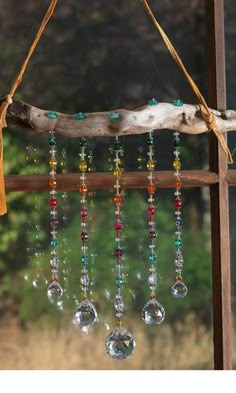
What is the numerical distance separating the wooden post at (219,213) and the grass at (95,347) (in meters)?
0.11

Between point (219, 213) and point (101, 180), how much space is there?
361 mm

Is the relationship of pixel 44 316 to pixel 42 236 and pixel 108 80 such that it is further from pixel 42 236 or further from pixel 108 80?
pixel 108 80

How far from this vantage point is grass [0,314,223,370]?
215 centimetres

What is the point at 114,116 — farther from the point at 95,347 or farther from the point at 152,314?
the point at 95,347

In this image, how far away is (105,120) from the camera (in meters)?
1.59

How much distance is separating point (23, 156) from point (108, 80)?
355 millimetres

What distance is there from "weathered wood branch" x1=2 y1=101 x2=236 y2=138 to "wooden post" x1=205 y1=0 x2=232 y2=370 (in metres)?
0.39

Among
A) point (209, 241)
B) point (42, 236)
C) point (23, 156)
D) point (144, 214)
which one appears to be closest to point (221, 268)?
point (209, 241)

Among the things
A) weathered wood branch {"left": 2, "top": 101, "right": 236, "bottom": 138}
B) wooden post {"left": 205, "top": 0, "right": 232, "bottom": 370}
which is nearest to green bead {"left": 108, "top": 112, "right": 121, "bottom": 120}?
weathered wood branch {"left": 2, "top": 101, "right": 236, "bottom": 138}

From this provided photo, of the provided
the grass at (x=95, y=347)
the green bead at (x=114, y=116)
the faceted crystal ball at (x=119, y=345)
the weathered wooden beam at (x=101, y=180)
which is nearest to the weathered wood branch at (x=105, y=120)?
the green bead at (x=114, y=116)

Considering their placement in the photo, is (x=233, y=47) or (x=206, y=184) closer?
(x=206, y=184)

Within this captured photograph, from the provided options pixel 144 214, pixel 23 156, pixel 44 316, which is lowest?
pixel 44 316

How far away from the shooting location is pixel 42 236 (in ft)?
7.09

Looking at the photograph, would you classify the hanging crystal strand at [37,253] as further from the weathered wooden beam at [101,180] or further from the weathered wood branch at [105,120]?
the weathered wood branch at [105,120]
